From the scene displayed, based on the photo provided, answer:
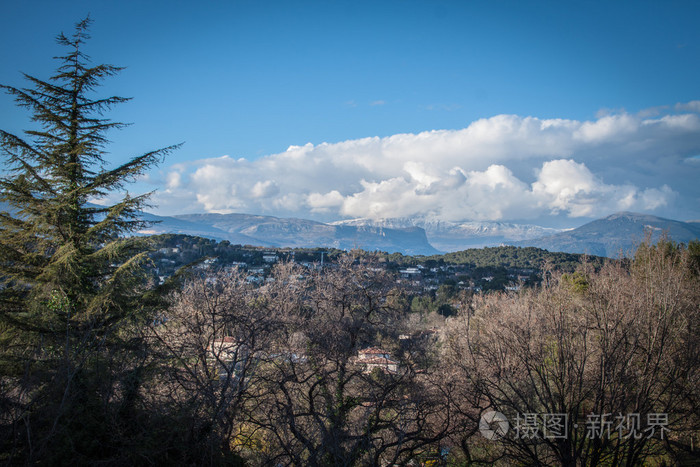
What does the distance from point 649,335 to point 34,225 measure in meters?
13.6

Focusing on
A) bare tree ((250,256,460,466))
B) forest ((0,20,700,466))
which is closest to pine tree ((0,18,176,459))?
forest ((0,20,700,466))

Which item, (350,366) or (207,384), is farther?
(350,366)

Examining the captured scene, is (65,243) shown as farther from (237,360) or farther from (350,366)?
(350,366)

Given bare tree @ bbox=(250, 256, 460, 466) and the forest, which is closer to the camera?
the forest

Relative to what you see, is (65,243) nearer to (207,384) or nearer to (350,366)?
(207,384)

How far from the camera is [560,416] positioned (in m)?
6.89

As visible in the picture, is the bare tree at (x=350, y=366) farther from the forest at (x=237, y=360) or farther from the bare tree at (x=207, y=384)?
the bare tree at (x=207, y=384)

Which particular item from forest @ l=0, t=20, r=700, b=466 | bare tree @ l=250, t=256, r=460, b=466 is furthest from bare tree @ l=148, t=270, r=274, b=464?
bare tree @ l=250, t=256, r=460, b=466

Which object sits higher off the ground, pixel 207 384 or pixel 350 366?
pixel 207 384

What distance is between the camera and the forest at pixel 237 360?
17.3 ft

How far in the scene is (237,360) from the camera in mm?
7086

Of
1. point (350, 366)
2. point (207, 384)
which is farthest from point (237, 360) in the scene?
point (350, 366)

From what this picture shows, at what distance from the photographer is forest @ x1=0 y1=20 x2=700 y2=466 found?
5262mm

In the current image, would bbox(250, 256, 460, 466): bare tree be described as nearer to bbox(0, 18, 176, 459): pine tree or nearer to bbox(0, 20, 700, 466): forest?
bbox(0, 20, 700, 466): forest
